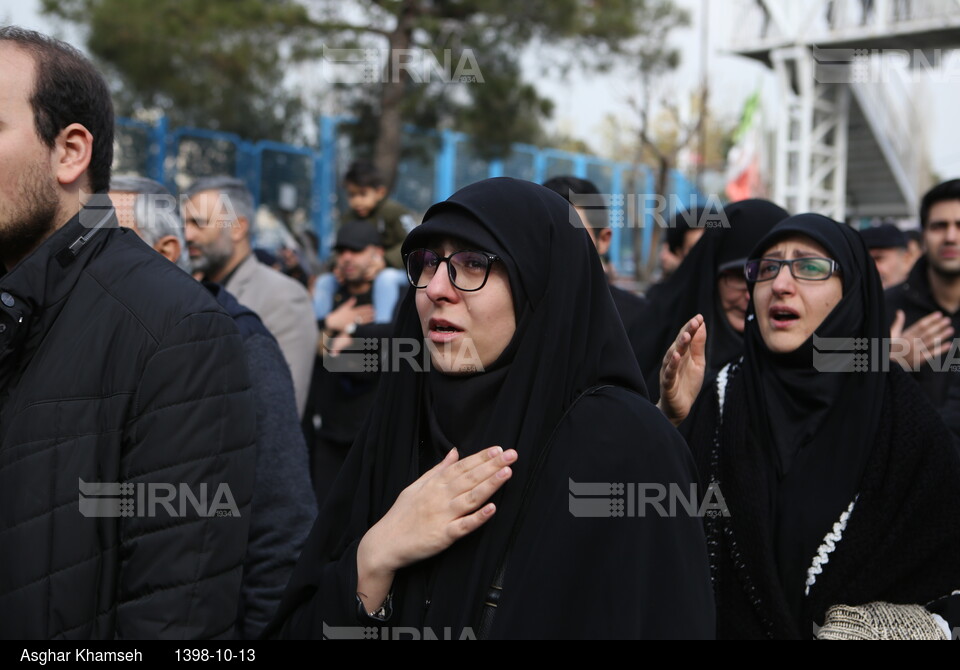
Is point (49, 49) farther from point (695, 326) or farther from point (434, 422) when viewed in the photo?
point (695, 326)

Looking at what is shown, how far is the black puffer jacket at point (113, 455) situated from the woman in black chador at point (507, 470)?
303mm

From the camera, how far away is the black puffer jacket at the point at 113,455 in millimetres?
1684

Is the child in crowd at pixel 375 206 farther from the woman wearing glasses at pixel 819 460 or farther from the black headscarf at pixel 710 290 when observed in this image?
the woman wearing glasses at pixel 819 460

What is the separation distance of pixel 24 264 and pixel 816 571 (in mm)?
2088

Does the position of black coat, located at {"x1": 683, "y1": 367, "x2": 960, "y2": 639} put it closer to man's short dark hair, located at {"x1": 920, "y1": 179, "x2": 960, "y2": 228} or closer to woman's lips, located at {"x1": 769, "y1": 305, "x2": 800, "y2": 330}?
woman's lips, located at {"x1": 769, "y1": 305, "x2": 800, "y2": 330}

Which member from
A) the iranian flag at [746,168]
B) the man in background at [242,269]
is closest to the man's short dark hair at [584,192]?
the man in background at [242,269]

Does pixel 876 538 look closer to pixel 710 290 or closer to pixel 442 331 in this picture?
pixel 442 331

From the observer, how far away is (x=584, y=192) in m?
4.98

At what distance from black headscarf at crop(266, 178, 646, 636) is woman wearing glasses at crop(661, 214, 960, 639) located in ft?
2.52

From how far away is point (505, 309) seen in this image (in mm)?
1914

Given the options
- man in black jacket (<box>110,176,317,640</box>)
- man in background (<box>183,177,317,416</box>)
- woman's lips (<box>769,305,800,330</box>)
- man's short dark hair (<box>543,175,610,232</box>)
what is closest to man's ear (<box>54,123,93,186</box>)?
man in black jacket (<box>110,176,317,640</box>)

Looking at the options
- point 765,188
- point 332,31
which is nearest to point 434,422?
point 332,31

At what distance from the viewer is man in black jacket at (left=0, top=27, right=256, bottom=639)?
66.3 inches

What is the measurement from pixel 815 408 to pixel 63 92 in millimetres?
2200
